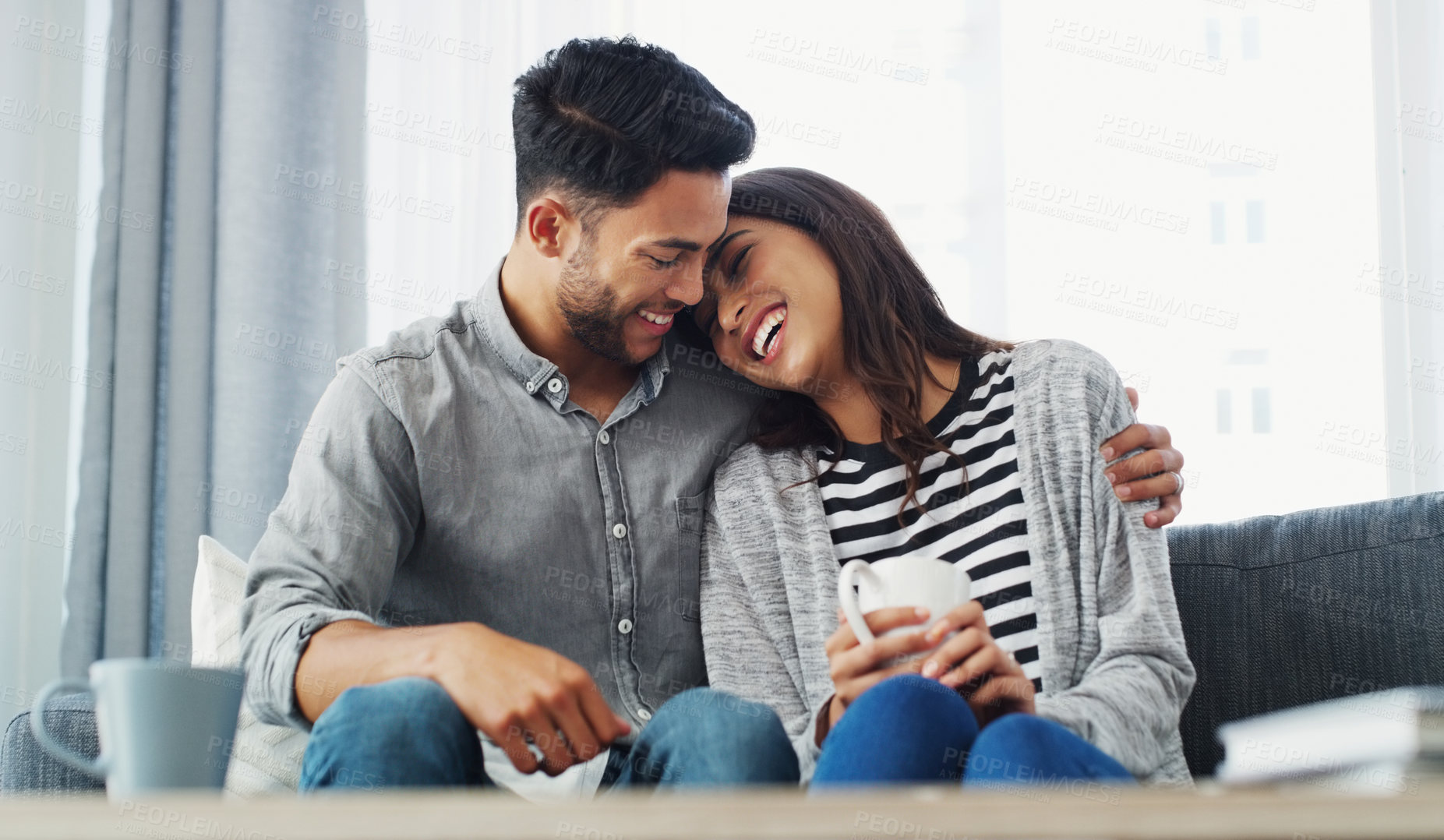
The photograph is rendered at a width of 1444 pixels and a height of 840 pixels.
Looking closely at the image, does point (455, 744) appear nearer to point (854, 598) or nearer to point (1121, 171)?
point (854, 598)

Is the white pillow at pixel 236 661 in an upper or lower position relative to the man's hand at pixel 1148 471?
lower

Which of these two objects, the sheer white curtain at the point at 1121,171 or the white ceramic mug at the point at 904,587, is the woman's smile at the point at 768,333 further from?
the sheer white curtain at the point at 1121,171

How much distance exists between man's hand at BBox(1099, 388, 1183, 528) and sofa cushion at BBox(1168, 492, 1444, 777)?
0.94 ft

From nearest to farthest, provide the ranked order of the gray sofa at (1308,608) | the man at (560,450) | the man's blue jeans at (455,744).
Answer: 1. the man's blue jeans at (455,744)
2. the man at (560,450)
3. the gray sofa at (1308,608)

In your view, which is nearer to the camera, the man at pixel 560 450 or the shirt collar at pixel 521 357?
the man at pixel 560 450

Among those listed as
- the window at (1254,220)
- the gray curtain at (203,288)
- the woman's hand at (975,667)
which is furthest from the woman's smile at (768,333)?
the window at (1254,220)

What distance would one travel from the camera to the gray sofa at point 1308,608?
1267 millimetres

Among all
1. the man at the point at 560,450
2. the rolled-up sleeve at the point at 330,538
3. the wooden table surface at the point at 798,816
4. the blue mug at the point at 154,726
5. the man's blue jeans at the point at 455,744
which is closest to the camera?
the wooden table surface at the point at 798,816

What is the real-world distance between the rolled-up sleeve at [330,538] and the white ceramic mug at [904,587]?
1.49ft

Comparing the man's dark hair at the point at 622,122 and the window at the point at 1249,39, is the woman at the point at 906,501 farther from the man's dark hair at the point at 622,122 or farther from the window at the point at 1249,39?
the window at the point at 1249,39

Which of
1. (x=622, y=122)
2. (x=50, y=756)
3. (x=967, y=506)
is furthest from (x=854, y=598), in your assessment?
(x=50, y=756)

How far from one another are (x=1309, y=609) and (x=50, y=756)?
1391 mm

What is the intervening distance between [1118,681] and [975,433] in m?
0.35

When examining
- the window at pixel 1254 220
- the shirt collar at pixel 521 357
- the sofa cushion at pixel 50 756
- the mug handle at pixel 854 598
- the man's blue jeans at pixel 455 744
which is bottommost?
the sofa cushion at pixel 50 756
